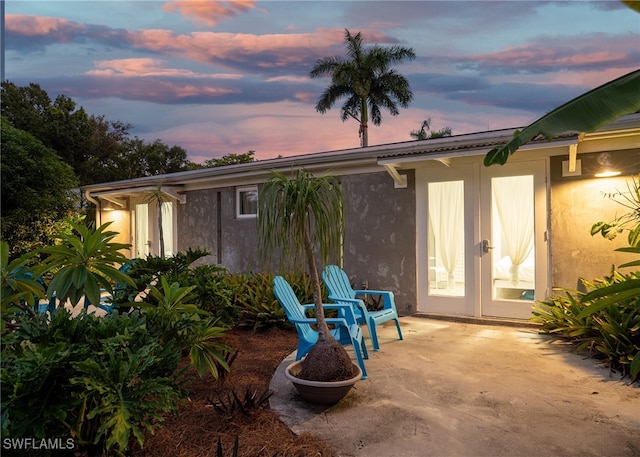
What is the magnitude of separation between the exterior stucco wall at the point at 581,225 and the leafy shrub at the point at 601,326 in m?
0.28

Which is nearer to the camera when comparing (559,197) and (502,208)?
(559,197)

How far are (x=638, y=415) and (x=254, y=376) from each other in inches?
133

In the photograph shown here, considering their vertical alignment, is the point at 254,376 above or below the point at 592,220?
below

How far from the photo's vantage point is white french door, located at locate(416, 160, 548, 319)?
671 centimetres

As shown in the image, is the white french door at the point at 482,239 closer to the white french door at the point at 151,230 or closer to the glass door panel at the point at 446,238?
the glass door panel at the point at 446,238

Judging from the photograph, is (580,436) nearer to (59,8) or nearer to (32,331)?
(32,331)

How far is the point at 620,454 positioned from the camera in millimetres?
2975

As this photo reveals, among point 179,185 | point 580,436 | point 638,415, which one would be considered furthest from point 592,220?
point 179,185

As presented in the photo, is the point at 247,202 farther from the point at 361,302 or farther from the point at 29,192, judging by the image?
the point at 361,302

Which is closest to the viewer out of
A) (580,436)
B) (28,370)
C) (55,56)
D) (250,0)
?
(28,370)

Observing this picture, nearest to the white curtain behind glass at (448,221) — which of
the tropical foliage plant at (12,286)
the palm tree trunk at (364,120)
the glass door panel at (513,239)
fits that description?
the glass door panel at (513,239)

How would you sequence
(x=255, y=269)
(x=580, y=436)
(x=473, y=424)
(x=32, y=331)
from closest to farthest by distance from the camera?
(x=32, y=331), (x=580, y=436), (x=473, y=424), (x=255, y=269)

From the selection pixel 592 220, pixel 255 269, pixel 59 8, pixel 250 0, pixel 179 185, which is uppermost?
pixel 250 0

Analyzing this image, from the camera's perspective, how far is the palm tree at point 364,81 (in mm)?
26750
